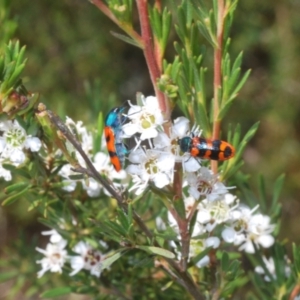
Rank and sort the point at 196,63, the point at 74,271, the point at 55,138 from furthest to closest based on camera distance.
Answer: the point at 74,271, the point at 196,63, the point at 55,138

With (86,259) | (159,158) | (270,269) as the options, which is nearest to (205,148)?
(159,158)

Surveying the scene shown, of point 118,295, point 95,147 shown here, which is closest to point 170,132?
point 95,147

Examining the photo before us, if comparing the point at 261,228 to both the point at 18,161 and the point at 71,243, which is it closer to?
the point at 71,243

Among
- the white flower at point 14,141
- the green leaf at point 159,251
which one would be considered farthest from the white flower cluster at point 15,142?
the green leaf at point 159,251

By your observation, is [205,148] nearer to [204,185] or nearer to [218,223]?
[204,185]

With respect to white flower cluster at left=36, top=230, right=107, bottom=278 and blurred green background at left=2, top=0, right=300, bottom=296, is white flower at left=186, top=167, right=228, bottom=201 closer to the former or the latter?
white flower cluster at left=36, top=230, right=107, bottom=278

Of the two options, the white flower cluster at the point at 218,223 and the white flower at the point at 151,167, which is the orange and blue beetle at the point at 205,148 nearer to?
the white flower at the point at 151,167
